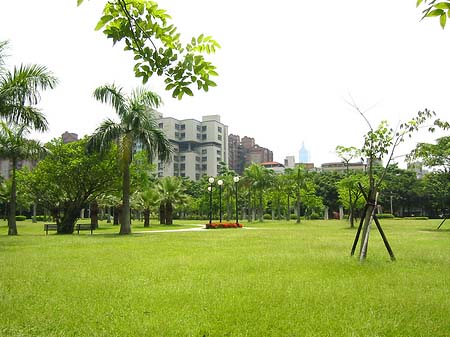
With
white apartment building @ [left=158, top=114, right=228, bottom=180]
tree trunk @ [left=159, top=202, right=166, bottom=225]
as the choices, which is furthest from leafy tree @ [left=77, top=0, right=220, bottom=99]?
white apartment building @ [left=158, top=114, right=228, bottom=180]

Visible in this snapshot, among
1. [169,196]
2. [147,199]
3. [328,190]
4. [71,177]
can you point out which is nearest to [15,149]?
[71,177]

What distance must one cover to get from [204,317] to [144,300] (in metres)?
1.45

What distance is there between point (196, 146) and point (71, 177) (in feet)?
308

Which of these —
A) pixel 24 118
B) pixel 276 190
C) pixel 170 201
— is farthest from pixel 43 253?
pixel 276 190

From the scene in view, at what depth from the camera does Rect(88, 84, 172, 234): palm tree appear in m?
24.5

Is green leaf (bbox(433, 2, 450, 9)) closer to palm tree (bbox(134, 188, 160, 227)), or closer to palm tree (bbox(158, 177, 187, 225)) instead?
palm tree (bbox(134, 188, 160, 227))

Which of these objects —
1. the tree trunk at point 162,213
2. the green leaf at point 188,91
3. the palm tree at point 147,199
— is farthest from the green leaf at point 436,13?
the tree trunk at point 162,213

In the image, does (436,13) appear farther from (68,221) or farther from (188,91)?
Result: (68,221)

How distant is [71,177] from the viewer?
87.5ft

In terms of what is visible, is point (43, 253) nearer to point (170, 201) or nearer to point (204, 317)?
point (204, 317)

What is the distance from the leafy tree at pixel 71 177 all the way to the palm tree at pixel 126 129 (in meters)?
1.77

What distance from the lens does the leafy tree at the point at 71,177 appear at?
2631 cm

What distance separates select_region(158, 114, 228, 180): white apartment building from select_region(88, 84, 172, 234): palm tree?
9110 centimetres

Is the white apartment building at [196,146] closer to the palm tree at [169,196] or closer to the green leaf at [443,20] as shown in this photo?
the palm tree at [169,196]
